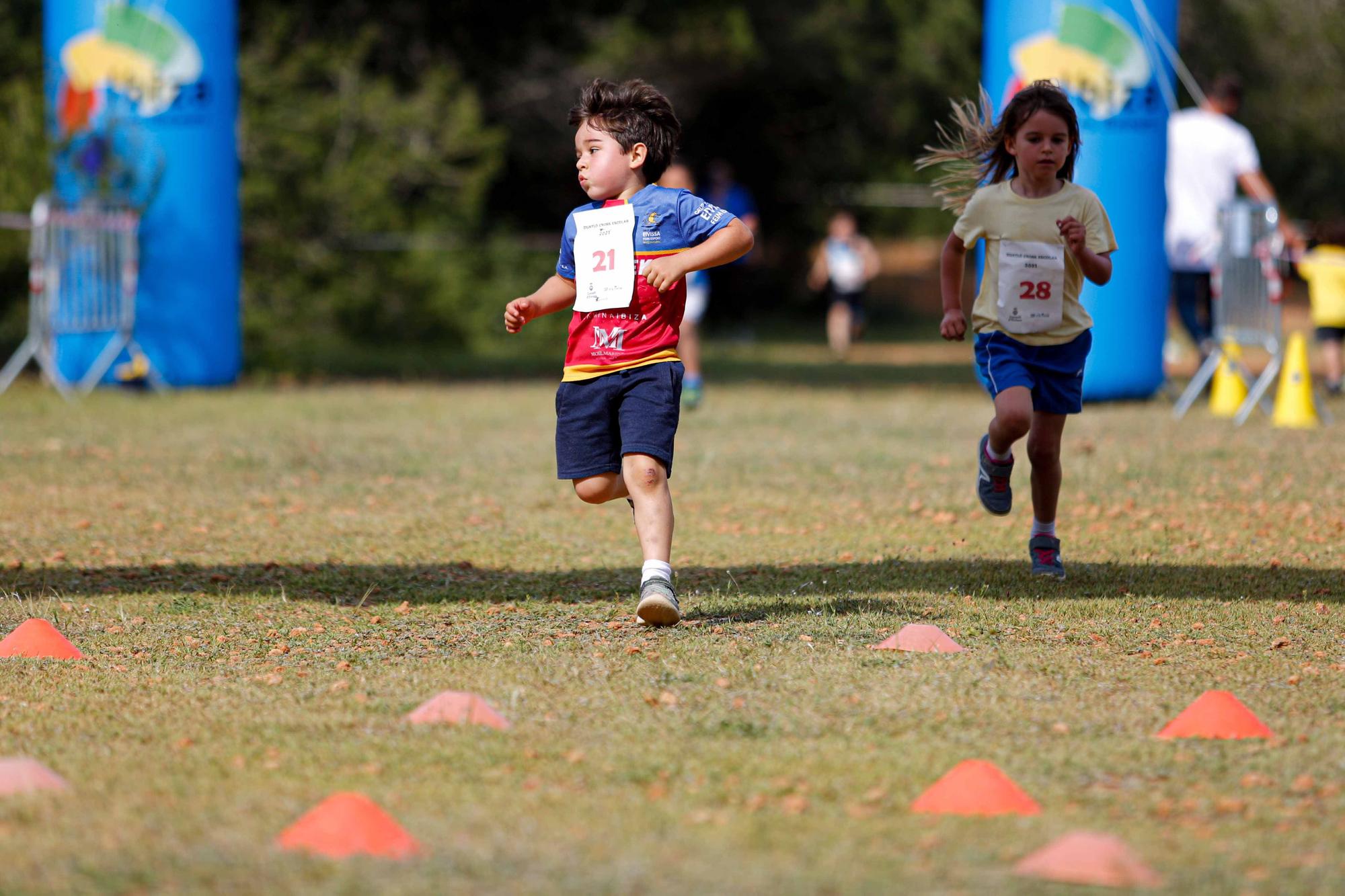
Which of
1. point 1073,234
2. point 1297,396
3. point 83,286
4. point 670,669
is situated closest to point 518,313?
point 670,669

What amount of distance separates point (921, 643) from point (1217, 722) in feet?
4.07

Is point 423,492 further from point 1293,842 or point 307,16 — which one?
point 307,16

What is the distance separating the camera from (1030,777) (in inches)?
154

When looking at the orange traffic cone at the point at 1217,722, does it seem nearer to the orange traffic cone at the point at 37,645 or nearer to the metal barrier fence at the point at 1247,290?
the orange traffic cone at the point at 37,645

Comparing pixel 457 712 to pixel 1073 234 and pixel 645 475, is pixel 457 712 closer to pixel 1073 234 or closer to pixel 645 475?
pixel 645 475

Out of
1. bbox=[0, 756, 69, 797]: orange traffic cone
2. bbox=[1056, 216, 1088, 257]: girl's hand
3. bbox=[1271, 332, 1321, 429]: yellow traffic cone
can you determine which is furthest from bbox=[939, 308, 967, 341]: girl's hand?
bbox=[1271, 332, 1321, 429]: yellow traffic cone

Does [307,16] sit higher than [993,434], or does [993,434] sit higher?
[307,16]

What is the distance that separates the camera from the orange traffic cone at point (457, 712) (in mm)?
4383

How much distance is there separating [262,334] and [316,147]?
3.12 meters

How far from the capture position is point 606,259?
578 cm

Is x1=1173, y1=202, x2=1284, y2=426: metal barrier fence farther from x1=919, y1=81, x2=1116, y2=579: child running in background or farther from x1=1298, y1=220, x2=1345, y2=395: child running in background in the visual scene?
x1=919, y1=81, x2=1116, y2=579: child running in background

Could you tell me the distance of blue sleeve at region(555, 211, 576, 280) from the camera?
596cm

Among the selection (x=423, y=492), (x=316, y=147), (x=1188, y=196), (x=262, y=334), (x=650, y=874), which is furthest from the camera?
(x=316, y=147)

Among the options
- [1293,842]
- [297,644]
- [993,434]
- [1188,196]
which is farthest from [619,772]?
[1188,196]
